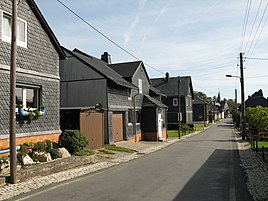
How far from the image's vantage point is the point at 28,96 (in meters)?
14.7

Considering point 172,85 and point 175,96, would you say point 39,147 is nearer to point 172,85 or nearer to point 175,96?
point 175,96

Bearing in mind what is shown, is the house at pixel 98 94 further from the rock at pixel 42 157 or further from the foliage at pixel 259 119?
the foliage at pixel 259 119

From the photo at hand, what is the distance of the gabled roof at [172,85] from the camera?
55.9 meters

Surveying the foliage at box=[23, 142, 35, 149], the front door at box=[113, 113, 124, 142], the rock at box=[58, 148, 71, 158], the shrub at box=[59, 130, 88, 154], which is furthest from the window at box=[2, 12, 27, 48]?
the front door at box=[113, 113, 124, 142]

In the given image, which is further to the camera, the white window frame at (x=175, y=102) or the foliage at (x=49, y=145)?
the white window frame at (x=175, y=102)

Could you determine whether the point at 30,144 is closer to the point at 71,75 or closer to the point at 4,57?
the point at 4,57

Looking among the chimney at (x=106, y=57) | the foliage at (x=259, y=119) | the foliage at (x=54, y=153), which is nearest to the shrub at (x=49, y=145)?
the foliage at (x=54, y=153)

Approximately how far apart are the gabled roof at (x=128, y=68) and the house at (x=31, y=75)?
11.9 m

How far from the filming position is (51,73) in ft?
53.5

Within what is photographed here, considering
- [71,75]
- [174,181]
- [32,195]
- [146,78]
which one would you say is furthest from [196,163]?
[146,78]

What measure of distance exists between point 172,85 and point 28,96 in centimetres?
4437

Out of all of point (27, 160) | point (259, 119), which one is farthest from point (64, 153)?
point (259, 119)

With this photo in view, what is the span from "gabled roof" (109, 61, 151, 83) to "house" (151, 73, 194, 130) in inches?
913

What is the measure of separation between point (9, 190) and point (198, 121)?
234 feet
